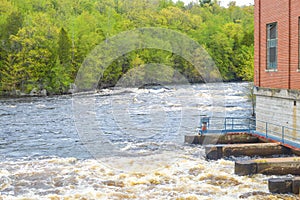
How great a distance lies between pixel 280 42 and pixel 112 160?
10.4m

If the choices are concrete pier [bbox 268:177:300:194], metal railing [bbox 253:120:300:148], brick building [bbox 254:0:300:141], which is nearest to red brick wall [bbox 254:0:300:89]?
brick building [bbox 254:0:300:141]

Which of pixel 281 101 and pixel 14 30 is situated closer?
pixel 281 101

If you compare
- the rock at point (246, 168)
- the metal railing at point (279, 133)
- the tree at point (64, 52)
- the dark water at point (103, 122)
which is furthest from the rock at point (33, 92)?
the rock at point (246, 168)

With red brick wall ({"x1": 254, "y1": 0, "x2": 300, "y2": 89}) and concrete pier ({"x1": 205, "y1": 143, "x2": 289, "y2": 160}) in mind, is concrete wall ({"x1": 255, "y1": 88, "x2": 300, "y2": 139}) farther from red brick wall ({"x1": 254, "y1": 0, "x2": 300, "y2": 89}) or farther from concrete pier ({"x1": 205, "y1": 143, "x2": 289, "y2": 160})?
concrete pier ({"x1": 205, "y1": 143, "x2": 289, "y2": 160})

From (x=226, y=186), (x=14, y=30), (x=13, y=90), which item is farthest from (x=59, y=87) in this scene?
(x=226, y=186)

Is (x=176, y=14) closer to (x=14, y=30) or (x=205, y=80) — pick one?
(x=205, y=80)

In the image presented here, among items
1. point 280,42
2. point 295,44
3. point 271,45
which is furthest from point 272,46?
point 295,44

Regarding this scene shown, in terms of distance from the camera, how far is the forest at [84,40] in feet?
249

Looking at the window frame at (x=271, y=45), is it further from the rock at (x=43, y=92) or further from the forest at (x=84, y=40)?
the rock at (x=43, y=92)

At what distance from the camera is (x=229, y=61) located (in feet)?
388

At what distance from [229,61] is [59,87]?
56.2 meters

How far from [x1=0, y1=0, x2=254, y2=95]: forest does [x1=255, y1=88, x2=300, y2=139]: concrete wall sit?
24348 millimetres

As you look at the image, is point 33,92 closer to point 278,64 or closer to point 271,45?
point 271,45

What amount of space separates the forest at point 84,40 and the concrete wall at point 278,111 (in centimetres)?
2435
